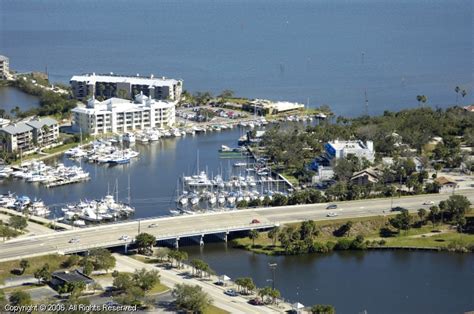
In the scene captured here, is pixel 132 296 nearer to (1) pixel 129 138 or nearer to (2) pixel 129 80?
(1) pixel 129 138

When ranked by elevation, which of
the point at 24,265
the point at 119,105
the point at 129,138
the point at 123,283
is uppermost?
the point at 119,105

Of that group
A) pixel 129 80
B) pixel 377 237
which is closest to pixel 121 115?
pixel 129 80

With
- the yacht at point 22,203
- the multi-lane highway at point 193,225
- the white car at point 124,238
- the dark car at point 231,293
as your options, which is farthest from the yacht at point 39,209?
the dark car at point 231,293

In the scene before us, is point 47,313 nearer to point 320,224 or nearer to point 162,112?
point 320,224

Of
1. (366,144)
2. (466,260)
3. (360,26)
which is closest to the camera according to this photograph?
(466,260)

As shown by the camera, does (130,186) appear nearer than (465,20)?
Yes

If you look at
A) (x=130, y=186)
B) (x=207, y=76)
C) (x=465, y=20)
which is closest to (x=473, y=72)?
(x=207, y=76)

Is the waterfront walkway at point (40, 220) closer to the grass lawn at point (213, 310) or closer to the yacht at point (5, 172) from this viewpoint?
the yacht at point (5, 172)
